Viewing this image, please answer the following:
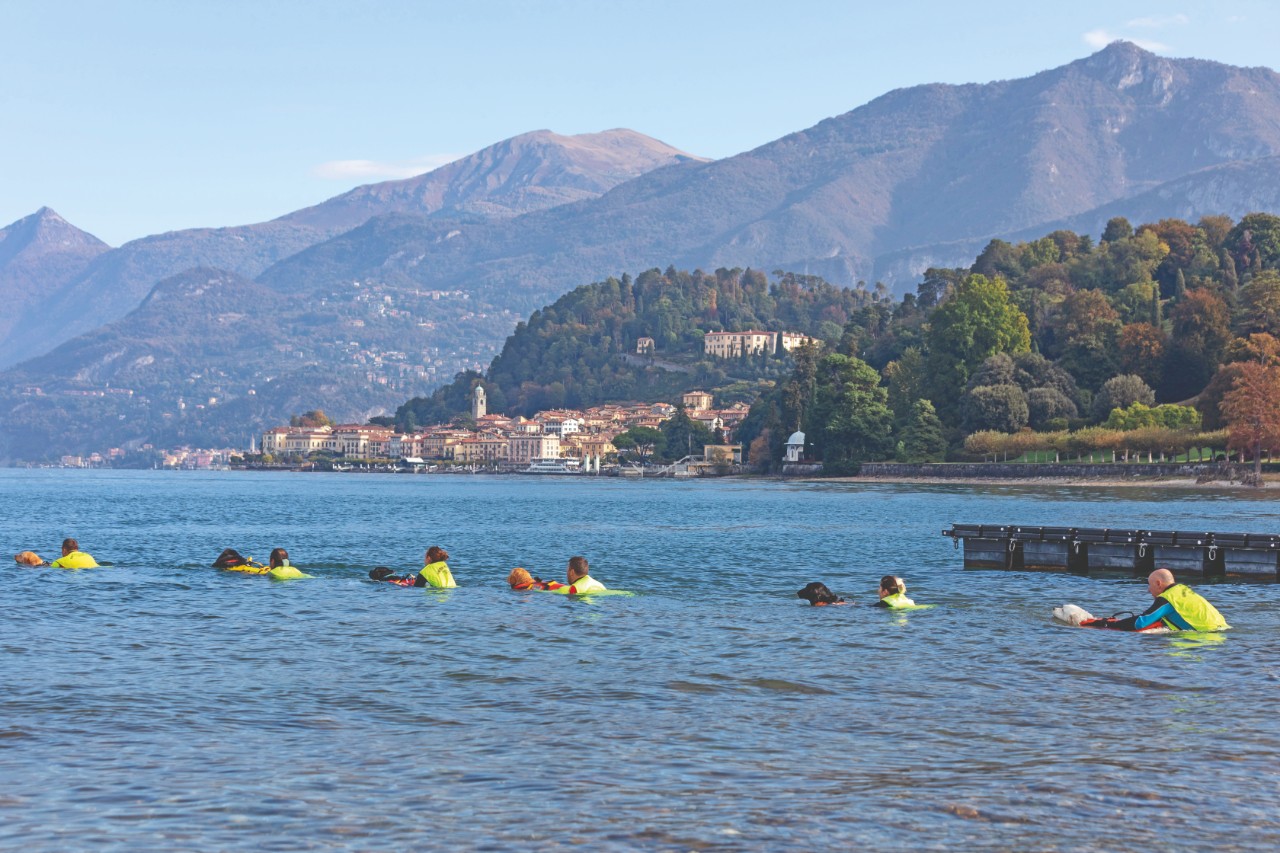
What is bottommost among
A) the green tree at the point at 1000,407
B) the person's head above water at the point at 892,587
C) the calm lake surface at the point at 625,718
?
the calm lake surface at the point at 625,718

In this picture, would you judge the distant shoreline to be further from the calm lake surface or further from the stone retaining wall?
the calm lake surface

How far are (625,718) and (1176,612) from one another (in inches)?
627

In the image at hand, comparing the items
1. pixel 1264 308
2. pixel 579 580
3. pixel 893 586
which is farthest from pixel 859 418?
pixel 893 586

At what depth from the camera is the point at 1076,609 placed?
3541cm

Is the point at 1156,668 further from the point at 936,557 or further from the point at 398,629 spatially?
the point at 936,557

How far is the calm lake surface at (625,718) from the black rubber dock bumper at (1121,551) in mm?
1908

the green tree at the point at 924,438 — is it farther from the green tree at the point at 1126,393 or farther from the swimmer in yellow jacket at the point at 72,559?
the swimmer in yellow jacket at the point at 72,559

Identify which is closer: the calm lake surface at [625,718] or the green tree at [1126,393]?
the calm lake surface at [625,718]

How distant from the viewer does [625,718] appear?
78.2 ft

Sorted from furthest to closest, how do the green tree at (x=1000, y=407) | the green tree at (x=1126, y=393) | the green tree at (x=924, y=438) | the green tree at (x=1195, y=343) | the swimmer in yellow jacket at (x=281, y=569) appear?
the green tree at (x=924, y=438) < the green tree at (x=1000, y=407) < the green tree at (x=1195, y=343) < the green tree at (x=1126, y=393) < the swimmer in yellow jacket at (x=281, y=569)

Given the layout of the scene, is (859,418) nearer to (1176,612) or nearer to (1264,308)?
(1264,308)

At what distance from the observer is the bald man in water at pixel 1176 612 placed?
33688 millimetres

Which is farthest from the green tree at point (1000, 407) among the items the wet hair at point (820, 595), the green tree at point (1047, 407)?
the wet hair at point (820, 595)

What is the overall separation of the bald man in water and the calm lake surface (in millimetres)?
880
